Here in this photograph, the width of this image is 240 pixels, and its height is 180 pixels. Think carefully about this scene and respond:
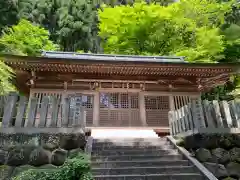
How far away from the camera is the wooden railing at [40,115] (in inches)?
243

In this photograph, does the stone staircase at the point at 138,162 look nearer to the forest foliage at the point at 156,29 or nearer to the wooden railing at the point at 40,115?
the wooden railing at the point at 40,115

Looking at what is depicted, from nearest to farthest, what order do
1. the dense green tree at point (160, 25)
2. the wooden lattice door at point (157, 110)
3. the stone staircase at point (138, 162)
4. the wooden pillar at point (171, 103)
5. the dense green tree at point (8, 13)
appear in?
1. the stone staircase at point (138, 162)
2. the wooden lattice door at point (157, 110)
3. the wooden pillar at point (171, 103)
4. the dense green tree at point (160, 25)
5. the dense green tree at point (8, 13)

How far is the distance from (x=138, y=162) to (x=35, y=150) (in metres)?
2.80

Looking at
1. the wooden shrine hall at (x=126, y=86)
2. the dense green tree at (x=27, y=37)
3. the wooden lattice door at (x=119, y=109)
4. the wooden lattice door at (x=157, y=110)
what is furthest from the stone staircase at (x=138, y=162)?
the dense green tree at (x=27, y=37)

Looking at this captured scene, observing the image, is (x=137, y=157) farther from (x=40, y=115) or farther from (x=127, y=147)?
(x=40, y=115)

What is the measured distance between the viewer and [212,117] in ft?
22.6

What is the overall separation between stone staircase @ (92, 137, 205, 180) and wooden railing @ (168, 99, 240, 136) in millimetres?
1024

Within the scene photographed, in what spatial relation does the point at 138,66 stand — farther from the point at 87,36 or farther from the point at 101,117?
the point at 87,36

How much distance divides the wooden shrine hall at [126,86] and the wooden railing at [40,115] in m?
4.33

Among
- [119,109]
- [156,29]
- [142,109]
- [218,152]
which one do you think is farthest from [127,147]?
[156,29]

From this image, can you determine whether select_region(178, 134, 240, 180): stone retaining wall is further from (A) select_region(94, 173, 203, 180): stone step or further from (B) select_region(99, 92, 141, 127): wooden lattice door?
(B) select_region(99, 92, 141, 127): wooden lattice door

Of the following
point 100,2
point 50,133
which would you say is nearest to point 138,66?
point 50,133

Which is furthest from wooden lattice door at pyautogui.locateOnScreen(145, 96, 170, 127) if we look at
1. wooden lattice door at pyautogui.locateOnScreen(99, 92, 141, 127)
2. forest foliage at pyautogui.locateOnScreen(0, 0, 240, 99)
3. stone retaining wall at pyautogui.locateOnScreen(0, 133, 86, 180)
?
stone retaining wall at pyautogui.locateOnScreen(0, 133, 86, 180)

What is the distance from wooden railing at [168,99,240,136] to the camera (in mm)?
6605
